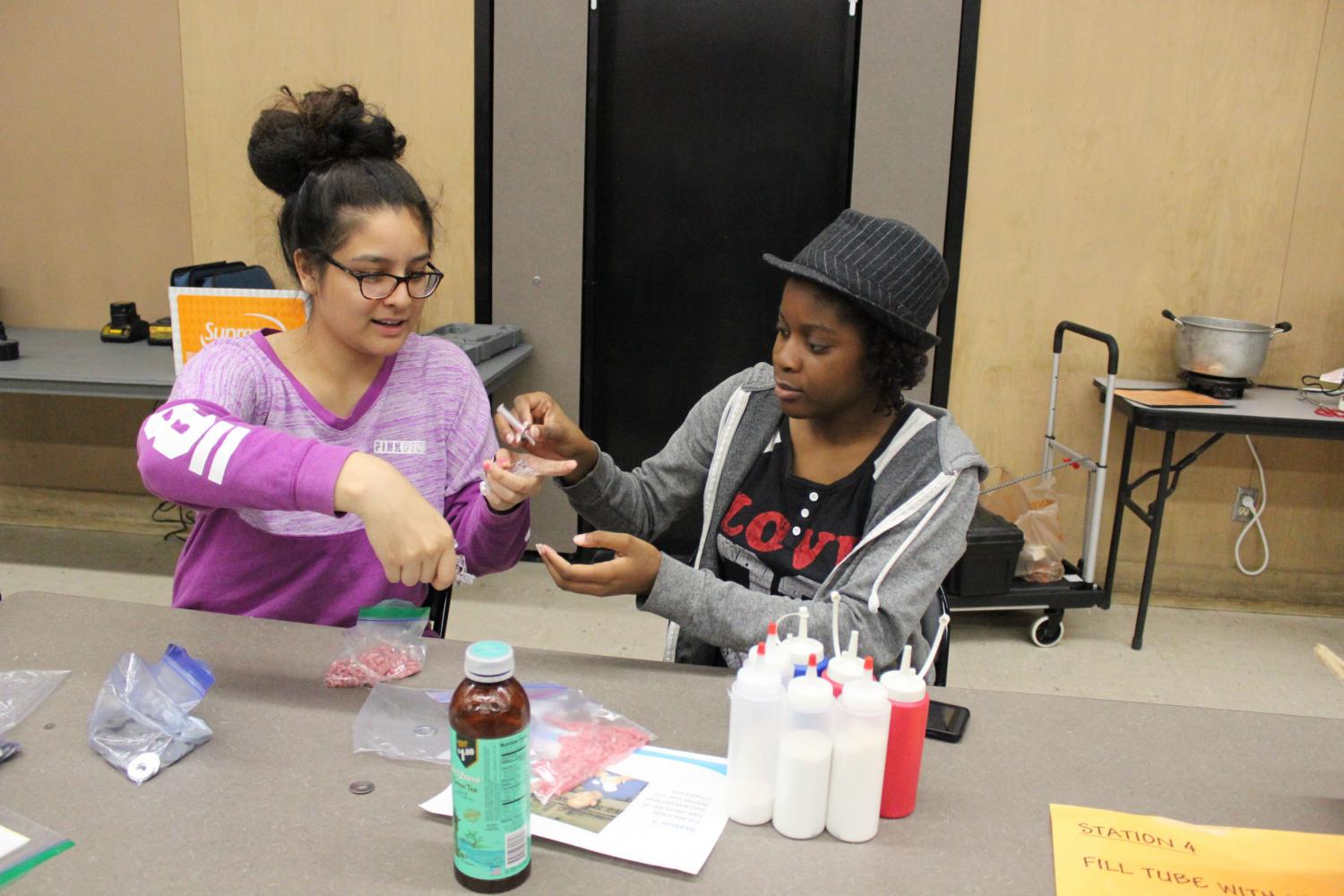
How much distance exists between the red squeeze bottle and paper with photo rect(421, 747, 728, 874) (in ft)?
0.55

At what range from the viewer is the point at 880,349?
4.78ft

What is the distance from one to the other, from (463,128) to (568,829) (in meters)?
3.04

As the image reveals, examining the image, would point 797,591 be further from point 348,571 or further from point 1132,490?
point 1132,490

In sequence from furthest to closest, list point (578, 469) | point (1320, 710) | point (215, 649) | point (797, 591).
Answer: point (1320, 710), point (578, 469), point (797, 591), point (215, 649)

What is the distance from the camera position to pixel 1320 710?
8.98ft

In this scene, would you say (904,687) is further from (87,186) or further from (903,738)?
(87,186)

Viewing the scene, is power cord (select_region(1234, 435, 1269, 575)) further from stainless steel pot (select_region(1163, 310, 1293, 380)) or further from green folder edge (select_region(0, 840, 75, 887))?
green folder edge (select_region(0, 840, 75, 887))

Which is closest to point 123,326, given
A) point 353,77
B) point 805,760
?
point 353,77

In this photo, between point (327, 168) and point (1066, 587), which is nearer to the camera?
point (327, 168)

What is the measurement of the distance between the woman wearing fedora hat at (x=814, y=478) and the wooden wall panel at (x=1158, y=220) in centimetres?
205

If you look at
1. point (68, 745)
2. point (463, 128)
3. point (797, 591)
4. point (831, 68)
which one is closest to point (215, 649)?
point (68, 745)

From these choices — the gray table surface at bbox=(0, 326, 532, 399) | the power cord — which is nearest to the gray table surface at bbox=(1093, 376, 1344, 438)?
the power cord

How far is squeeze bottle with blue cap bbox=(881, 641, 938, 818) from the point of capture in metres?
0.94

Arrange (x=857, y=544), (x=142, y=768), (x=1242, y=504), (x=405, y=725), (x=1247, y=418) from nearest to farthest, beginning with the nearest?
(x=142, y=768)
(x=405, y=725)
(x=857, y=544)
(x=1247, y=418)
(x=1242, y=504)
